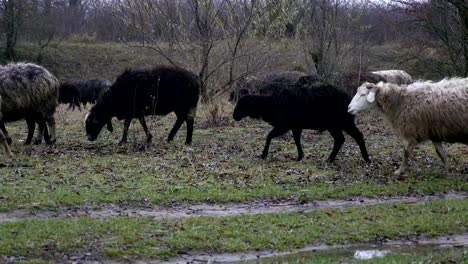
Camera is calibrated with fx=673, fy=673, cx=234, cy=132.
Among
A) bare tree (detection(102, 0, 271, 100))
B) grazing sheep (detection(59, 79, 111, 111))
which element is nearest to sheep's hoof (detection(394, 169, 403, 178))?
bare tree (detection(102, 0, 271, 100))

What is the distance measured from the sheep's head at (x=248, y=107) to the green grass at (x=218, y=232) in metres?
5.53

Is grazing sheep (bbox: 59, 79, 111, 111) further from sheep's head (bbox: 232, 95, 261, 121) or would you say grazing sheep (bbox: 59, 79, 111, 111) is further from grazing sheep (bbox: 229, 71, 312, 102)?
sheep's head (bbox: 232, 95, 261, 121)

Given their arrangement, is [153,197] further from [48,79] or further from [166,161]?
[48,79]

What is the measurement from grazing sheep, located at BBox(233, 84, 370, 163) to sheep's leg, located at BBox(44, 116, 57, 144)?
574 centimetres

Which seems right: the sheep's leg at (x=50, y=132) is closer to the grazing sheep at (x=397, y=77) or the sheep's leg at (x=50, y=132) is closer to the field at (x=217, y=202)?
the field at (x=217, y=202)

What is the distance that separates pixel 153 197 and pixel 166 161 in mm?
3679

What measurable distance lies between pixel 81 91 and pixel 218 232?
2749cm

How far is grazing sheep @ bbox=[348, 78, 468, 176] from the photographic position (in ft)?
44.0

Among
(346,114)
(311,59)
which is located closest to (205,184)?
(346,114)

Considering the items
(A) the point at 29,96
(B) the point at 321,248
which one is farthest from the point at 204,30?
(B) the point at 321,248

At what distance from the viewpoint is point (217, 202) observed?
448 inches

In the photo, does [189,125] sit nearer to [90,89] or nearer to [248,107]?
[248,107]

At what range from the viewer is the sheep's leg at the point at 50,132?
17.6m

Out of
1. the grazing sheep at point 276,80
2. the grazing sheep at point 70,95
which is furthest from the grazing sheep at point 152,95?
the grazing sheep at point 70,95
